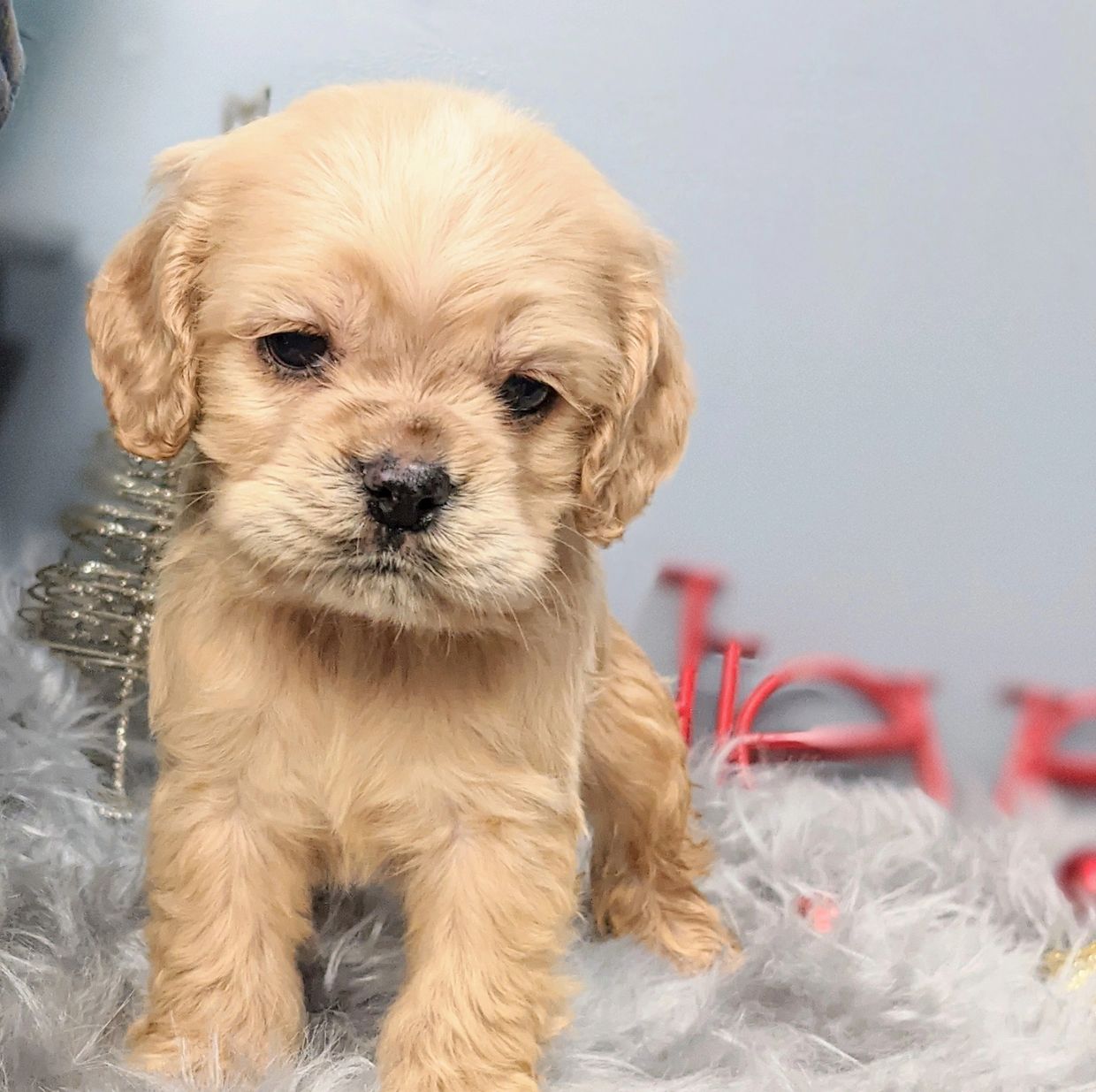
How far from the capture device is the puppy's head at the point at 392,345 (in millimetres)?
919

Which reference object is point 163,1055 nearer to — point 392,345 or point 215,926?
point 215,926

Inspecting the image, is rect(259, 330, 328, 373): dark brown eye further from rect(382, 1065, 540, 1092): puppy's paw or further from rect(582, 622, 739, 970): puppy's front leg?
rect(382, 1065, 540, 1092): puppy's paw

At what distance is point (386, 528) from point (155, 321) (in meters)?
0.33

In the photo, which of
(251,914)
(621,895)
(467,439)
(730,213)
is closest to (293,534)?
(467,439)

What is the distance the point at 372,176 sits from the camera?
95 centimetres

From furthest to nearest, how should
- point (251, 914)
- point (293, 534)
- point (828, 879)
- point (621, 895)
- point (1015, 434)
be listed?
point (1015, 434) → point (828, 879) → point (621, 895) → point (251, 914) → point (293, 534)

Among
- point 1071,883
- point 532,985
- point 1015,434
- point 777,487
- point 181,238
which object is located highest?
point 181,238

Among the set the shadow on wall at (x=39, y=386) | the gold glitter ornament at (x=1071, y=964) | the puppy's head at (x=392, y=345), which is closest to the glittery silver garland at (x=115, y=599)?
the shadow on wall at (x=39, y=386)

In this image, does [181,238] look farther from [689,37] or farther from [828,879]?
[828,879]

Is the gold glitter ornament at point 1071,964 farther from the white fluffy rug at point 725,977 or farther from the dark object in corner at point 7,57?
the dark object in corner at point 7,57

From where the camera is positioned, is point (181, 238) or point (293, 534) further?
point (181, 238)

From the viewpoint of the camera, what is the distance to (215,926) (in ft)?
3.65

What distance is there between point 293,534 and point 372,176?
1.00 feet

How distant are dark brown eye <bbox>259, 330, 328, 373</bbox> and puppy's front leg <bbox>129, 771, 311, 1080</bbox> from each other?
41 cm
